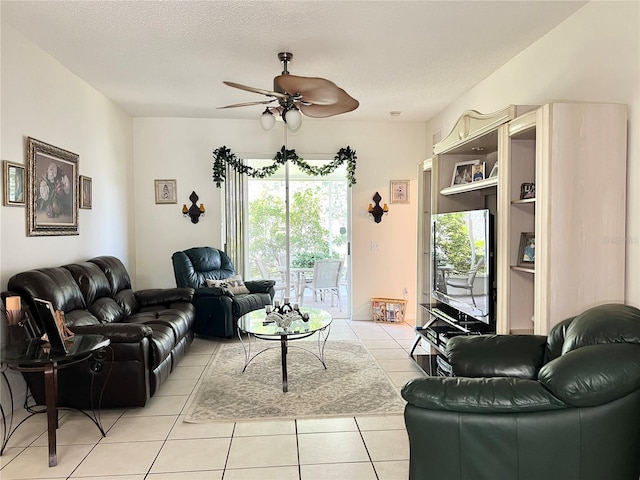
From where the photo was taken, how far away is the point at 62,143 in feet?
12.7

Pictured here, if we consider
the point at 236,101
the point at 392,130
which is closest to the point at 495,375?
the point at 236,101

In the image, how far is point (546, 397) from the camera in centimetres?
163

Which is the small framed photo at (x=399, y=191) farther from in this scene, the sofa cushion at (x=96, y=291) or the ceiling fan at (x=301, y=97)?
the sofa cushion at (x=96, y=291)

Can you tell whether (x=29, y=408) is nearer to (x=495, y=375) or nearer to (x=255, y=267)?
(x=495, y=375)

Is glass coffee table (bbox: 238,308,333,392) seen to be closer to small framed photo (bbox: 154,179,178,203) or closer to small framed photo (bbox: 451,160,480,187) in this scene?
small framed photo (bbox: 451,160,480,187)

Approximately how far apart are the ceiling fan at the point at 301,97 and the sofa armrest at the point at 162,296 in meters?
2.11

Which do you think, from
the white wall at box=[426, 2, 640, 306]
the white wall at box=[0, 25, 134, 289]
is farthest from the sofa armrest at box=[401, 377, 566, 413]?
the white wall at box=[0, 25, 134, 289]

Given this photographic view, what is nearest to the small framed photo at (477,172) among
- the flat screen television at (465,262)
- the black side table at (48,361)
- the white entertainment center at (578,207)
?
the flat screen television at (465,262)

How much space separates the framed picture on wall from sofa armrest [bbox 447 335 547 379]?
3.30m

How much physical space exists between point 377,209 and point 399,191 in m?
0.44

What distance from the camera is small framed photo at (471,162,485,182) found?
3.58m

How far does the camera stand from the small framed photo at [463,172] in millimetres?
3792

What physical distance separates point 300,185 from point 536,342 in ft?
19.6

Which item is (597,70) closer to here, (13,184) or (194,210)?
(13,184)
